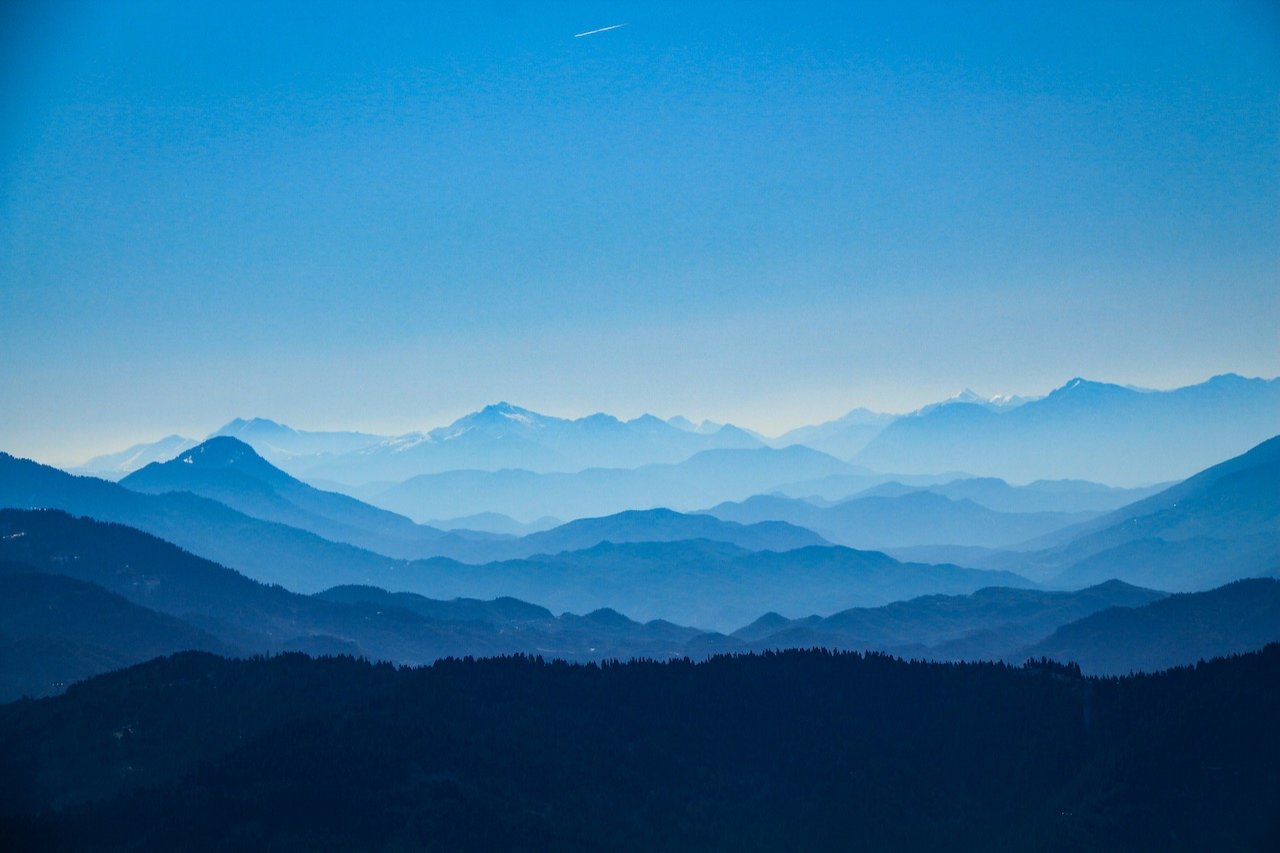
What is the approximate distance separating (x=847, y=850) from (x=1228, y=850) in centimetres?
5157

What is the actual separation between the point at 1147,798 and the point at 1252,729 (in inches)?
849

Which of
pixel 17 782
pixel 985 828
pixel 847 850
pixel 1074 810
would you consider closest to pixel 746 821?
pixel 847 850

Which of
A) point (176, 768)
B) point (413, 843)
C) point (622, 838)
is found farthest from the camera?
point (176, 768)

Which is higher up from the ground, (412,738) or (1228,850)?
(412,738)

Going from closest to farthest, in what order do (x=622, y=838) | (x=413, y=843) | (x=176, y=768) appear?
(x=413, y=843) < (x=622, y=838) < (x=176, y=768)

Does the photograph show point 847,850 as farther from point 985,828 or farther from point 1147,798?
point 1147,798

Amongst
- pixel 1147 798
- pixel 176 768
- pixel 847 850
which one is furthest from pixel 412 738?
pixel 1147 798

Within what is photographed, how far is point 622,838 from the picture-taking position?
185 metres

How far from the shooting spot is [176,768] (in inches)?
7741

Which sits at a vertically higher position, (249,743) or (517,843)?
(249,743)

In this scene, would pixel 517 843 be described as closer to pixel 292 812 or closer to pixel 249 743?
pixel 292 812

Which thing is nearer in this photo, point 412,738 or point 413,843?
point 413,843

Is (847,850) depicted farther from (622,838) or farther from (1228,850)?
(1228,850)

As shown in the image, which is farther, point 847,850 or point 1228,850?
point 847,850
